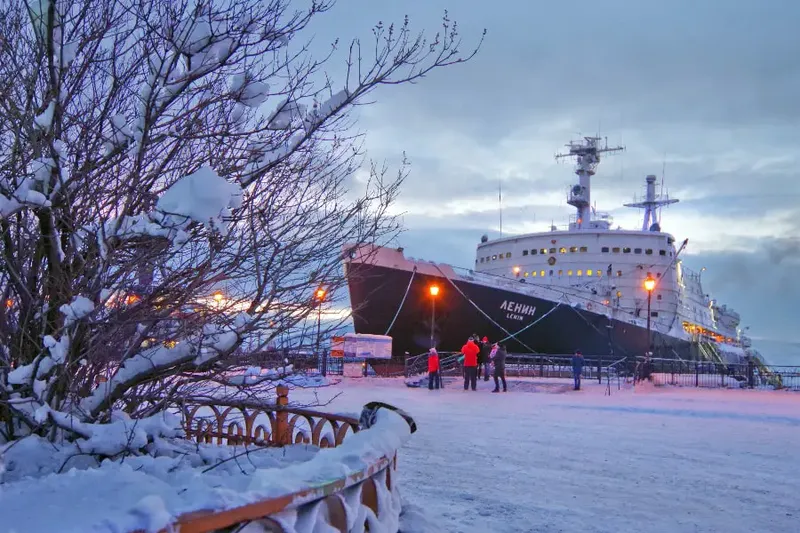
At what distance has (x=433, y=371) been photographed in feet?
70.8

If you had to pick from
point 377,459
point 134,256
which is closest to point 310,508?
point 377,459

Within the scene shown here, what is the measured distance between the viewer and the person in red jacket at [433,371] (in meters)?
21.4

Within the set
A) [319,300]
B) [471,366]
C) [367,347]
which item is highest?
[319,300]

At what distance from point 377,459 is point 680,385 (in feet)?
85.8

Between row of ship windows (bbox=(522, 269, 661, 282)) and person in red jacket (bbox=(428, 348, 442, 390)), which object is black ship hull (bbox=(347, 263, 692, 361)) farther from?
person in red jacket (bbox=(428, 348, 442, 390))

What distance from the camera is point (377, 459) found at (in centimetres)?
314

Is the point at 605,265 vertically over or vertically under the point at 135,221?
over

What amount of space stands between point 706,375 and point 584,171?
2391cm

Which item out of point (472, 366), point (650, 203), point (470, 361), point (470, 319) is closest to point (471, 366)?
point (472, 366)

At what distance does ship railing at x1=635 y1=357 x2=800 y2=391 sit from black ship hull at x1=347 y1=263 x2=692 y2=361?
8.92 feet

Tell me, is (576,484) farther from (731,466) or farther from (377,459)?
(377,459)

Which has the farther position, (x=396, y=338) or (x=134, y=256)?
(x=396, y=338)

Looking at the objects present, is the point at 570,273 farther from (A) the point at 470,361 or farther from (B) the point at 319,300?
(B) the point at 319,300

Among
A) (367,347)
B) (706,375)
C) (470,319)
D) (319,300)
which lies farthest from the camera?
(470,319)
